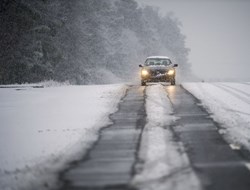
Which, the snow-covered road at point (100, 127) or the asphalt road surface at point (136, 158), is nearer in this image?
the asphalt road surface at point (136, 158)

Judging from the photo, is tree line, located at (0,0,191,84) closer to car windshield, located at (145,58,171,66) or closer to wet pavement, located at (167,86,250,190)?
car windshield, located at (145,58,171,66)

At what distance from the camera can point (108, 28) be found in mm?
62094

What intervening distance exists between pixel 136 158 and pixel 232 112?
221 inches

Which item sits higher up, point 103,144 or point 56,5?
point 56,5

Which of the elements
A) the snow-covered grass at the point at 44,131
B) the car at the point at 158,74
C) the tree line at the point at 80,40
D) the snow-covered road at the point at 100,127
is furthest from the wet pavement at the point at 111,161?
the tree line at the point at 80,40

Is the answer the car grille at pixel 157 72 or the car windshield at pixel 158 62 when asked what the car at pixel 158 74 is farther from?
the car windshield at pixel 158 62

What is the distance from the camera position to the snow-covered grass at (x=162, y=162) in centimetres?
597

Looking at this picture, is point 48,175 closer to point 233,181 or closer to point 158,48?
point 233,181

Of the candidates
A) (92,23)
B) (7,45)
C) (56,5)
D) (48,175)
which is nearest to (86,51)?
(92,23)

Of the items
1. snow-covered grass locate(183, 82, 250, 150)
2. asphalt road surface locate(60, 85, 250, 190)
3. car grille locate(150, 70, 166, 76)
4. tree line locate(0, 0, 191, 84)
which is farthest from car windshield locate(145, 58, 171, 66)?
asphalt road surface locate(60, 85, 250, 190)

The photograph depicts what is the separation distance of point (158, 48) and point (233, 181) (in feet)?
250

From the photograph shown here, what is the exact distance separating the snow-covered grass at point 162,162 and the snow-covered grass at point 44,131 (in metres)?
1.31

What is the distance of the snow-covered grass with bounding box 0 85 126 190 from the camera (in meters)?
6.85

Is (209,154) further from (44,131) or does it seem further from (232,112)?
(232,112)
